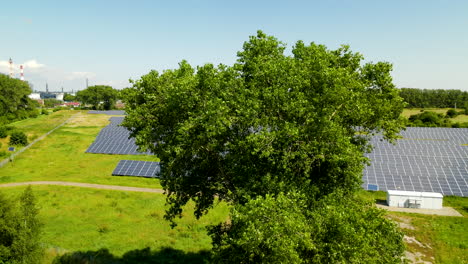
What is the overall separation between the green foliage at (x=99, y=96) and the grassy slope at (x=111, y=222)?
124m

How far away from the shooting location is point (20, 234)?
71.3 ft

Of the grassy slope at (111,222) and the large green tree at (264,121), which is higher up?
the large green tree at (264,121)

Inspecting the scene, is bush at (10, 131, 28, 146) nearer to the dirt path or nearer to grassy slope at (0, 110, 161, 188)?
grassy slope at (0, 110, 161, 188)

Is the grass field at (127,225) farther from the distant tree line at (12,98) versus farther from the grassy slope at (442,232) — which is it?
the distant tree line at (12,98)

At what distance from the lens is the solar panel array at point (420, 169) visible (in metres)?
42.5

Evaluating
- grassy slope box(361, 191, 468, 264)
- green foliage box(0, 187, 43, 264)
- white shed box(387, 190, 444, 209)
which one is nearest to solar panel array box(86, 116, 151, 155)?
green foliage box(0, 187, 43, 264)

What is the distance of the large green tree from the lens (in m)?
15.0

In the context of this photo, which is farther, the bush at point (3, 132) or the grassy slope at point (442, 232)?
the bush at point (3, 132)

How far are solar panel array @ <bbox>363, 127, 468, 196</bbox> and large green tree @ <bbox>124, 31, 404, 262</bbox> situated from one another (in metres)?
27.4

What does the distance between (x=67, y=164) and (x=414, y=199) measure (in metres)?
55.9

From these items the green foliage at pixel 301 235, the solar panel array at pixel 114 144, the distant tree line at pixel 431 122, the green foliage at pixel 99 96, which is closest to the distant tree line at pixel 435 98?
the distant tree line at pixel 431 122

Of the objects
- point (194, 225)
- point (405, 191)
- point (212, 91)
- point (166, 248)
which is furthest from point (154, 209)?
point (405, 191)

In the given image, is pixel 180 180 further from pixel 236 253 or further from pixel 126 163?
pixel 126 163

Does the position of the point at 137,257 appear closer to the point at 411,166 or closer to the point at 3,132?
the point at 411,166
